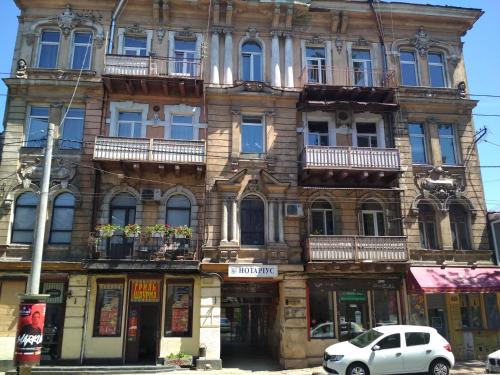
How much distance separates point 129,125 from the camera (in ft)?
61.8

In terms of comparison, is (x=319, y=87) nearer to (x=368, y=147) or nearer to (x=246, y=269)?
(x=368, y=147)

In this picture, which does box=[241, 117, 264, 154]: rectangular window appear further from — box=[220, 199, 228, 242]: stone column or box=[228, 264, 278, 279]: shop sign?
box=[228, 264, 278, 279]: shop sign

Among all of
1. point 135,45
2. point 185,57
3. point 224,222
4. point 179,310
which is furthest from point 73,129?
point 179,310

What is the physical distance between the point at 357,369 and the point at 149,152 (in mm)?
11121

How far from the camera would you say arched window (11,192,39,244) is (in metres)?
17.1

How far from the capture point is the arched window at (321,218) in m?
18.7

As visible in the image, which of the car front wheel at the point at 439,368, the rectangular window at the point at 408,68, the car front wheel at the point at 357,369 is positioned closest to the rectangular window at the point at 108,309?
the car front wheel at the point at 357,369

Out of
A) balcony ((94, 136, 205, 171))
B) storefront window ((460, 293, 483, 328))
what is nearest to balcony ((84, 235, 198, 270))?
balcony ((94, 136, 205, 171))

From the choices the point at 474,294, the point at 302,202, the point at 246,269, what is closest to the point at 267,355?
the point at 246,269

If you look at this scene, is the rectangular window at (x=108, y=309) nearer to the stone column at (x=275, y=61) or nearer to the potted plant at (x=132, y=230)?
the potted plant at (x=132, y=230)

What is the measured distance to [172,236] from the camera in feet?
56.0

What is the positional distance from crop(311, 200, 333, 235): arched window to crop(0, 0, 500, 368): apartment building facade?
0.35ft

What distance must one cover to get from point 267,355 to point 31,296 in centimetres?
1229

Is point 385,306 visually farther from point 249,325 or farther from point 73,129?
point 73,129
